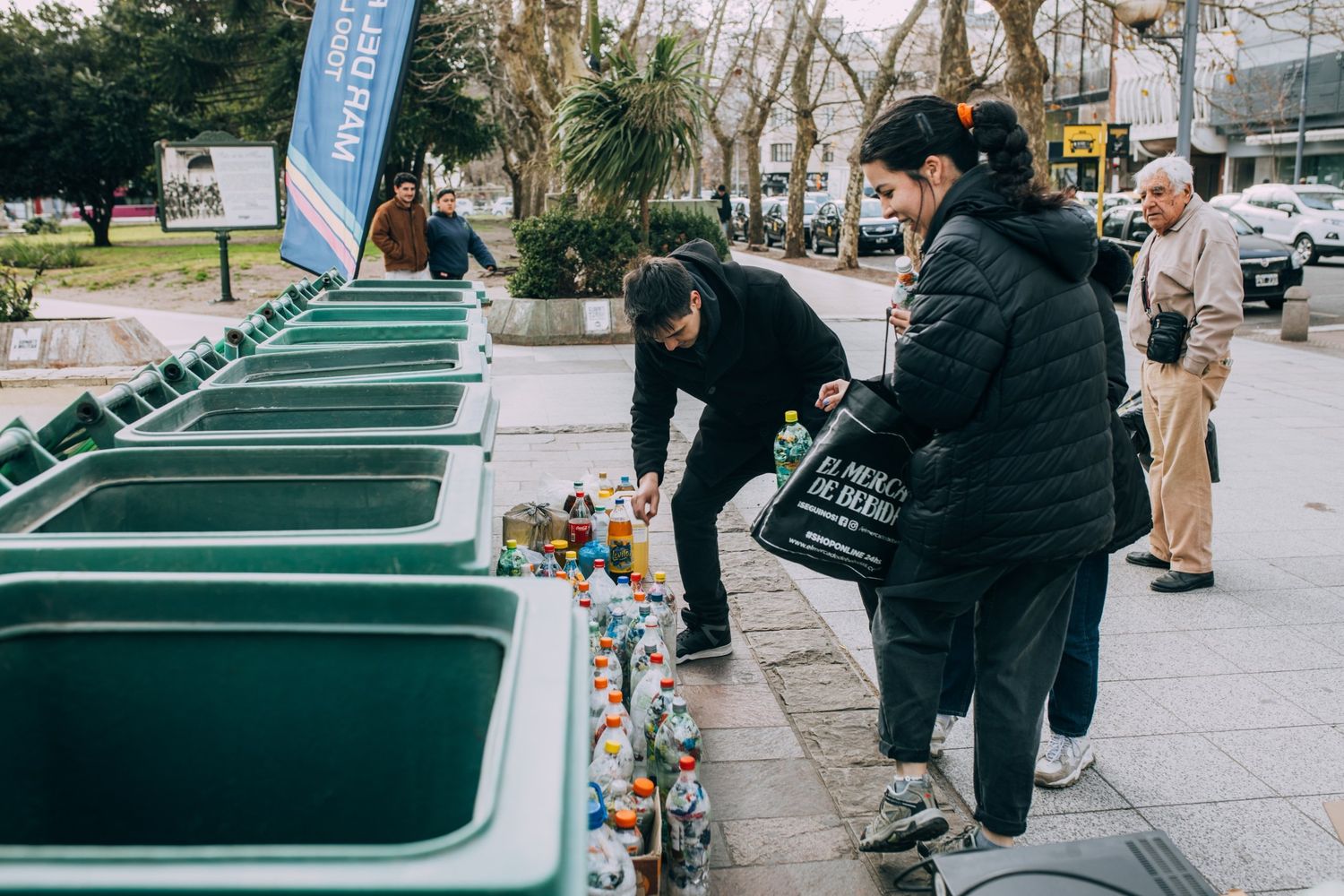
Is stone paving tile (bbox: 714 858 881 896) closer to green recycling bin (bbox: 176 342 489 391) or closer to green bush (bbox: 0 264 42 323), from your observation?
green recycling bin (bbox: 176 342 489 391)

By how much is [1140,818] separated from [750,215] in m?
31.3

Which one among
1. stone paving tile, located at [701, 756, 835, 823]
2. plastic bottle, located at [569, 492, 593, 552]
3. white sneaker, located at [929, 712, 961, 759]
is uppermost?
plastic bottle, located at [569, 492, 593, 552]

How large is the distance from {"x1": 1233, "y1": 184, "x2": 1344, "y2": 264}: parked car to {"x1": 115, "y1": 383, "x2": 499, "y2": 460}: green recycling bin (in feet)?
77.6

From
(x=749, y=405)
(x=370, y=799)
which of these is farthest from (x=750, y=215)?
(x=370, y=799)

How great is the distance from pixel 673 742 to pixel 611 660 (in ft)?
1.04

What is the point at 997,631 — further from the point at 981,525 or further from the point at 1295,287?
the point at 1295,287

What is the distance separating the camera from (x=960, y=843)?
3145 millimetres

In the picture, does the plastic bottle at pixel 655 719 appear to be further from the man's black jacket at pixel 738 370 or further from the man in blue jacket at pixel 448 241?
the man in blue jacket at pixel 448 241

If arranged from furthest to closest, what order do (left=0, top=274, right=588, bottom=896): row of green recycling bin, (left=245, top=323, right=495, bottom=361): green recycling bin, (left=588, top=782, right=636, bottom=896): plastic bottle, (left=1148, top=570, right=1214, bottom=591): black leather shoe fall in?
(left=1148, top=570, right=1214, bottom=591): black leather shoe → (left=245, top=323, right=495, bottom=361): green recycling bin → (left=588, top=782, right=636, bottom=896): plastic bottle → (left=0, top=274, right=588, bottom=896): row of green recycling bin

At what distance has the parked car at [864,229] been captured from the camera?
30.7 metres

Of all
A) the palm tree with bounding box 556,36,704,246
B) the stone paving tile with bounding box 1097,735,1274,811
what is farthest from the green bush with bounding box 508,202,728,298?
the stone paving tile with bounding box 1097,735,1274,811

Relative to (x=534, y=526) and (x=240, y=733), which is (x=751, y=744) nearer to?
(x=534, y=526)

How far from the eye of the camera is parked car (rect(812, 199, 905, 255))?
3070 cm

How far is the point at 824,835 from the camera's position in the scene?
3.29 meters
